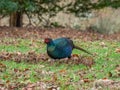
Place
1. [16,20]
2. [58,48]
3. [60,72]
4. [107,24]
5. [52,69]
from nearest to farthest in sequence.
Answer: [60,72] → [52,69] → [58,48] → [16,20] → [107,24]

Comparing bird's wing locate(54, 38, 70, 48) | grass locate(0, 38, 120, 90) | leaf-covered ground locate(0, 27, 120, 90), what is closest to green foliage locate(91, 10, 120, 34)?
leaf-covered ground locate(0, 27, 120, 90)

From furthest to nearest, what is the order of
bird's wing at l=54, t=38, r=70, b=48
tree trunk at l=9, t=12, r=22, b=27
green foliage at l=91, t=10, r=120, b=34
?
green foliage at l=91, t=10, r=120, b=34 → tree trunk at l=9, t=12, r=22, b=27 → bird's wing at l=54, t=38, r=70, b=48

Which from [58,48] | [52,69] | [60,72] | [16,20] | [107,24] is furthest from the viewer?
[107,24]

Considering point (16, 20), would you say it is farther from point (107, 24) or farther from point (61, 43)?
point (61, 43)

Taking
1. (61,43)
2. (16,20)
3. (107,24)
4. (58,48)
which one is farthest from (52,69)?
(107,24)

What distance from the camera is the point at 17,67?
11.1m

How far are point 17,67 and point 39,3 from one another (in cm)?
1444

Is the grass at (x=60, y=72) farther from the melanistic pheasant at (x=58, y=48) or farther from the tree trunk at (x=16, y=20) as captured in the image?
the tree trunk at (x=16, y=20)

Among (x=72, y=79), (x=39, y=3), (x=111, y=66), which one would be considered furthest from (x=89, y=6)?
(x=72, y=79)

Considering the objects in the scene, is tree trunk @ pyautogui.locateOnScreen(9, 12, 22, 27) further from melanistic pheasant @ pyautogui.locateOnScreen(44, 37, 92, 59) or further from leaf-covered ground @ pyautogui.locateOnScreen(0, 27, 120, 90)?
melanistic pheasant @ pyautogui.locateOnScreen(44, 37, 92, 59)

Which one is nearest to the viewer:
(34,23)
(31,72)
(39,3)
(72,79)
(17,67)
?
(72,79)

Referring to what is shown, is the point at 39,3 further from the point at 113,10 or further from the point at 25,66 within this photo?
the point at 25,66

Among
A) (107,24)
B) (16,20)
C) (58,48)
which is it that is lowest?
(107,24)

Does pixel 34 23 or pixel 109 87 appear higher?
pixel 109 87
